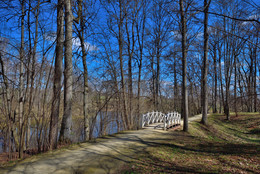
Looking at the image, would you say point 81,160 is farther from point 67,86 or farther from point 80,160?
point 67,86

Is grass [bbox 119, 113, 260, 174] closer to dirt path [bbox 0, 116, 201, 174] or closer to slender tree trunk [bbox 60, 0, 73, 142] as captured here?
dirt path [bbox 0, 116, 201, 174]

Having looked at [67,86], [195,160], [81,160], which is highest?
[67,86]

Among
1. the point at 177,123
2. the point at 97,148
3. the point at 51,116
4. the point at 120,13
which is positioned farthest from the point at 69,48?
the point at 177,123

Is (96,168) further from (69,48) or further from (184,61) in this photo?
(184,61)

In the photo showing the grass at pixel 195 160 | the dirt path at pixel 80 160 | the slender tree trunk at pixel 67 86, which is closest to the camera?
the dirt path at pixel 80 160

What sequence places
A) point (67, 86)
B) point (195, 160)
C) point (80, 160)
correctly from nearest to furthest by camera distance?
point (80, 160)
point (195, 160)
point (67, 86)

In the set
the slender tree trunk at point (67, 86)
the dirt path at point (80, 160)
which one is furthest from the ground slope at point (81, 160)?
the slender tree trunk at point (67, 86)

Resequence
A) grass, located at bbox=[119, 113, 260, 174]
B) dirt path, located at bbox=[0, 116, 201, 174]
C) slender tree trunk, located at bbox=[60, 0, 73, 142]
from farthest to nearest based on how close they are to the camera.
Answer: slender tree trunk, located at bbox=[60, 0, 73, 142] → grass, located at bbox=[119, 113, 260, 174] → dirt path, located at bbox=[0, 116, 201, 174]

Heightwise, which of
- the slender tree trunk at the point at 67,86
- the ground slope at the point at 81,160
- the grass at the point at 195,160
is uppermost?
the slender tree trunk at the point at 67,86

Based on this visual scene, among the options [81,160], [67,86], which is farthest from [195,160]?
[67,86]

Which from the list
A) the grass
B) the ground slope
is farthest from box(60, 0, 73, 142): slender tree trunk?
the grass

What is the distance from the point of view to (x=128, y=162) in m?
4.73

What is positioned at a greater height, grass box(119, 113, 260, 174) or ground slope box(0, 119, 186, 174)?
ground slope box(0, 119, 186, 174)

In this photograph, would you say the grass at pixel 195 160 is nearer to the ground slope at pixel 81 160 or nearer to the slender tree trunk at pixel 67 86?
the ground slope at pixel 81 160
